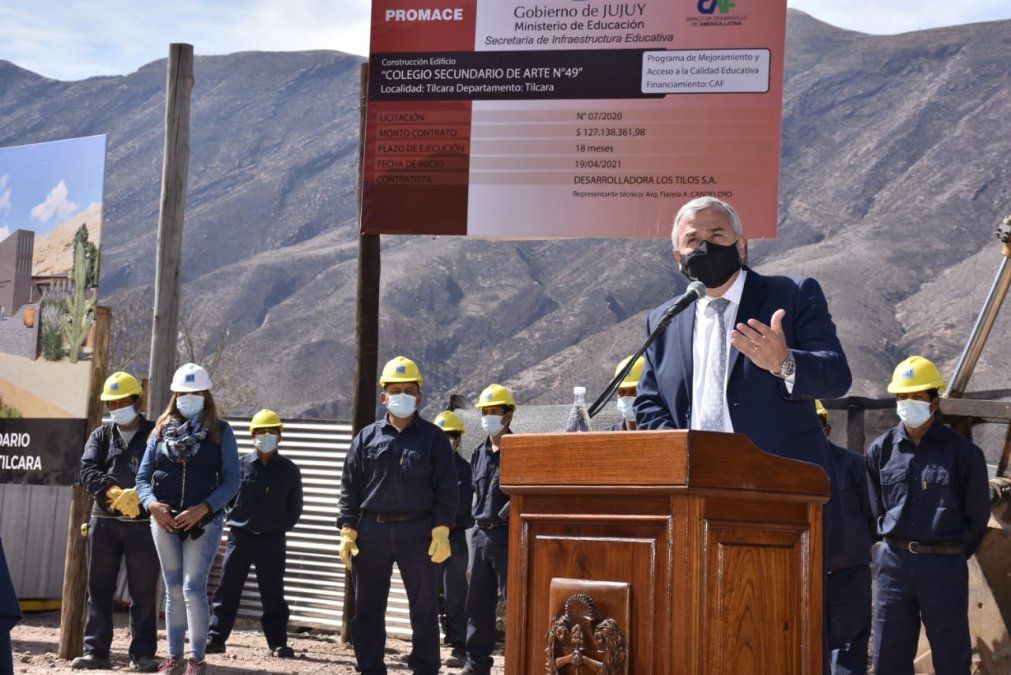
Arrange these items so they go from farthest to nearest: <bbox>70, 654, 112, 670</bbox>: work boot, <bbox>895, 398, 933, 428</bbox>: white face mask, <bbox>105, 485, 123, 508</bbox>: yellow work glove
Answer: <bbox>70, 654, 112, 670</bbox>: work boot
<bbox>105, 485, 123, 508</bbox>: yellow work glove
<bbox>895, 398, 933, 428</bbox>: white face mask

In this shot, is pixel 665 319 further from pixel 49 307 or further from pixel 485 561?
pixel 49 307

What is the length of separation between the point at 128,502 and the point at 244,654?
2542 millimetres

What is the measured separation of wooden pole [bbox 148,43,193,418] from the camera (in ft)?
38.1

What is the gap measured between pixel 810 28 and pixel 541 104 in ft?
421

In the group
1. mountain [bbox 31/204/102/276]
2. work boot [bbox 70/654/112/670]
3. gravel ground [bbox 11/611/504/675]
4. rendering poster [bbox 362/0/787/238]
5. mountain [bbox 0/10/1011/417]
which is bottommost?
gravel ground [bbox 11/611/504/675]

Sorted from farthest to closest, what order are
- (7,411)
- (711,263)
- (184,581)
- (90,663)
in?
(7,411)
(90,663)
(184,581)
(711,263)

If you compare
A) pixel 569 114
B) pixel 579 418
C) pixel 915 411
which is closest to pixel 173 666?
pixel 569 114

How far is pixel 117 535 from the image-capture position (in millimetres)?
10453

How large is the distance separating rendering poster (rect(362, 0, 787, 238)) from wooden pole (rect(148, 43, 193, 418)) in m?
1.96

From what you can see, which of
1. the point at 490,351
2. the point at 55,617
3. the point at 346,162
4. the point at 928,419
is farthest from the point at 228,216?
the point at 928,419

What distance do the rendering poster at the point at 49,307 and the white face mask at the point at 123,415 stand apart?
500 mm

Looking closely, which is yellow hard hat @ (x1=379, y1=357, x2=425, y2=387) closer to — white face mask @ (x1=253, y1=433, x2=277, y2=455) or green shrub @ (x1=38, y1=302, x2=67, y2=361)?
green shrub @ (x1=38, y1=302, x2=67, y2=361)

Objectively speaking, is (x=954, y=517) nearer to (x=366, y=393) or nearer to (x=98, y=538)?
(x=366, y=393)

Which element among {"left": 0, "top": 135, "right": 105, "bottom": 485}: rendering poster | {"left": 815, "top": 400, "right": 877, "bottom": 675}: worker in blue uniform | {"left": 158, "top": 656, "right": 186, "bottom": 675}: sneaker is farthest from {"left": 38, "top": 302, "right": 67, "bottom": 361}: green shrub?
{"left": 815, "top": 400, "right": 877, "bottom": 675}: worker in blue uniform
